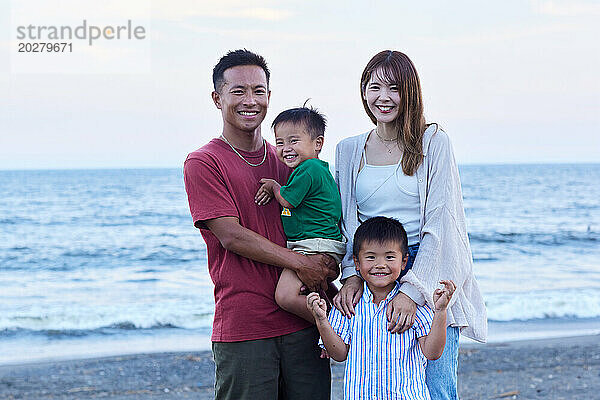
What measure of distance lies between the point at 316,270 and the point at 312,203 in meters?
0.30

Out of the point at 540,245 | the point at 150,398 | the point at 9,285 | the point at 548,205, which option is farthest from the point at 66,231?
the point at 548,205

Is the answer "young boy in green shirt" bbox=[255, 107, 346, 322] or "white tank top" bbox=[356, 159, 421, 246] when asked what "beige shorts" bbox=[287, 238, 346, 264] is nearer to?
"young boy in green shirt" bbox=[255, 107, 346, 322]

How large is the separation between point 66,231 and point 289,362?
61.2ft

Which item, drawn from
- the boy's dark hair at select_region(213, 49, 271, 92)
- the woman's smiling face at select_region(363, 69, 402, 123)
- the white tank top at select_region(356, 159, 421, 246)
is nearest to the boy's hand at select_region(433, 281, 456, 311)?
the white tank top at select_region(356, 159, 421, 246)

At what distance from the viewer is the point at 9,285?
44.5 ft

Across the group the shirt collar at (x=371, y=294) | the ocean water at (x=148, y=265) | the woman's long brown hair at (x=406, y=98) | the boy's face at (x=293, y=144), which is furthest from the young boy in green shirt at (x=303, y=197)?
the ocean water at (x=148, y=265)

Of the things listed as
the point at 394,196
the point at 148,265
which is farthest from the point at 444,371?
the point at 148,265

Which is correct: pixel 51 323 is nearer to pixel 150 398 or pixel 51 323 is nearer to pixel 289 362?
pixel 150 398

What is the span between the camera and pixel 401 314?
9.42 ft

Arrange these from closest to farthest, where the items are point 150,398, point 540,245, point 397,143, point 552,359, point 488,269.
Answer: point 397,143, point 150,398, point 552,359, point 488,269, point 540,245

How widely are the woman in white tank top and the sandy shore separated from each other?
333 cm

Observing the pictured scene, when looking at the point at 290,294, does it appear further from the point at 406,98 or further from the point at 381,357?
the point at 406,98

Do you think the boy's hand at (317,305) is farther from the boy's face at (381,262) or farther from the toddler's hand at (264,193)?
the toddler's hand at (264,193)

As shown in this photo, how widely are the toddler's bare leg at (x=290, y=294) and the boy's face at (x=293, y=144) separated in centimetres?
50
